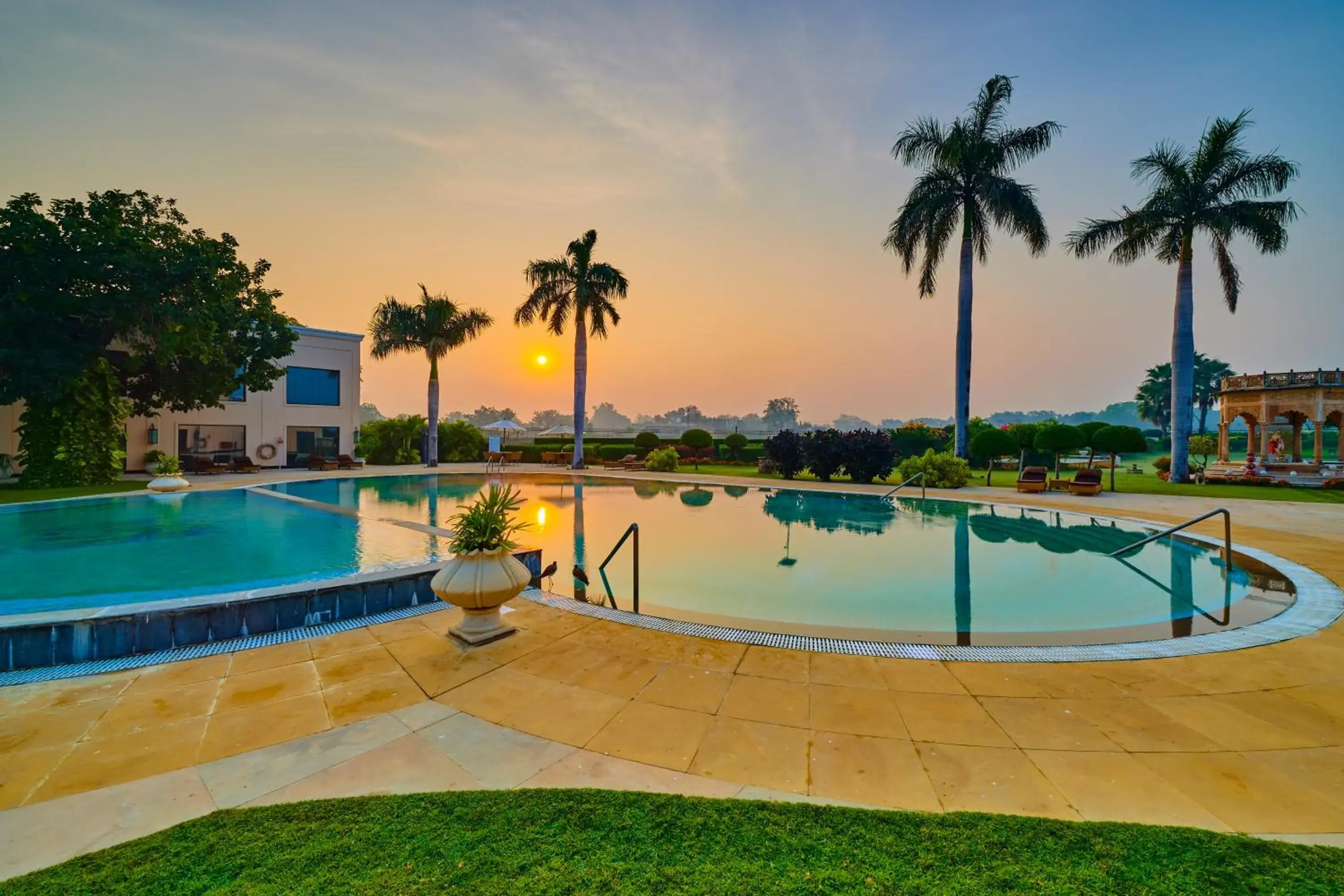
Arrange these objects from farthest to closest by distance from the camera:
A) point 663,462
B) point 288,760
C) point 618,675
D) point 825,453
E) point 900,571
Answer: point 663,462 → point 825,453 → point 900,571 → point 618,675 → point 288,760

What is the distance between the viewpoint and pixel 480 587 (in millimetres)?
4617

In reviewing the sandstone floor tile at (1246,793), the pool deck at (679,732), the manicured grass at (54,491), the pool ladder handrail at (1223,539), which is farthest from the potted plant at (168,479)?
the pool ladder handrail at (1223,539)

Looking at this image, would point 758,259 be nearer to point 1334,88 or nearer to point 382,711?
point 1334,88

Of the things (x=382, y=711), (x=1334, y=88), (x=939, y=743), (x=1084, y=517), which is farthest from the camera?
(x=1334, y=88)

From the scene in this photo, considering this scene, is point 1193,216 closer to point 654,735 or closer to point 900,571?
point 900,571

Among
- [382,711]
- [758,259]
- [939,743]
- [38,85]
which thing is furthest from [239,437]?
[939,743]

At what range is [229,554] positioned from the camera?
900 centimetres

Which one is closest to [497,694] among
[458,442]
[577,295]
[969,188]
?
[577,295]

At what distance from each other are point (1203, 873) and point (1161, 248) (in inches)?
1028

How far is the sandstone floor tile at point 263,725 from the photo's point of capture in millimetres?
3047

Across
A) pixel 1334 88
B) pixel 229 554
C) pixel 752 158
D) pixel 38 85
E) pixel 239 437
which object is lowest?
pixel 229 554

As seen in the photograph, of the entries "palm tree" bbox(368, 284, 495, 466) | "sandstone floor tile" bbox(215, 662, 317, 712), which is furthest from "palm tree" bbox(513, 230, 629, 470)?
"sandstone floor tile" bbox(215, 662, 317, 712)

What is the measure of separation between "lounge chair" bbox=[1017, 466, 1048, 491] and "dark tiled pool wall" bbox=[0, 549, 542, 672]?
60.6 feet

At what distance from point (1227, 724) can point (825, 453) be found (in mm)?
17494
